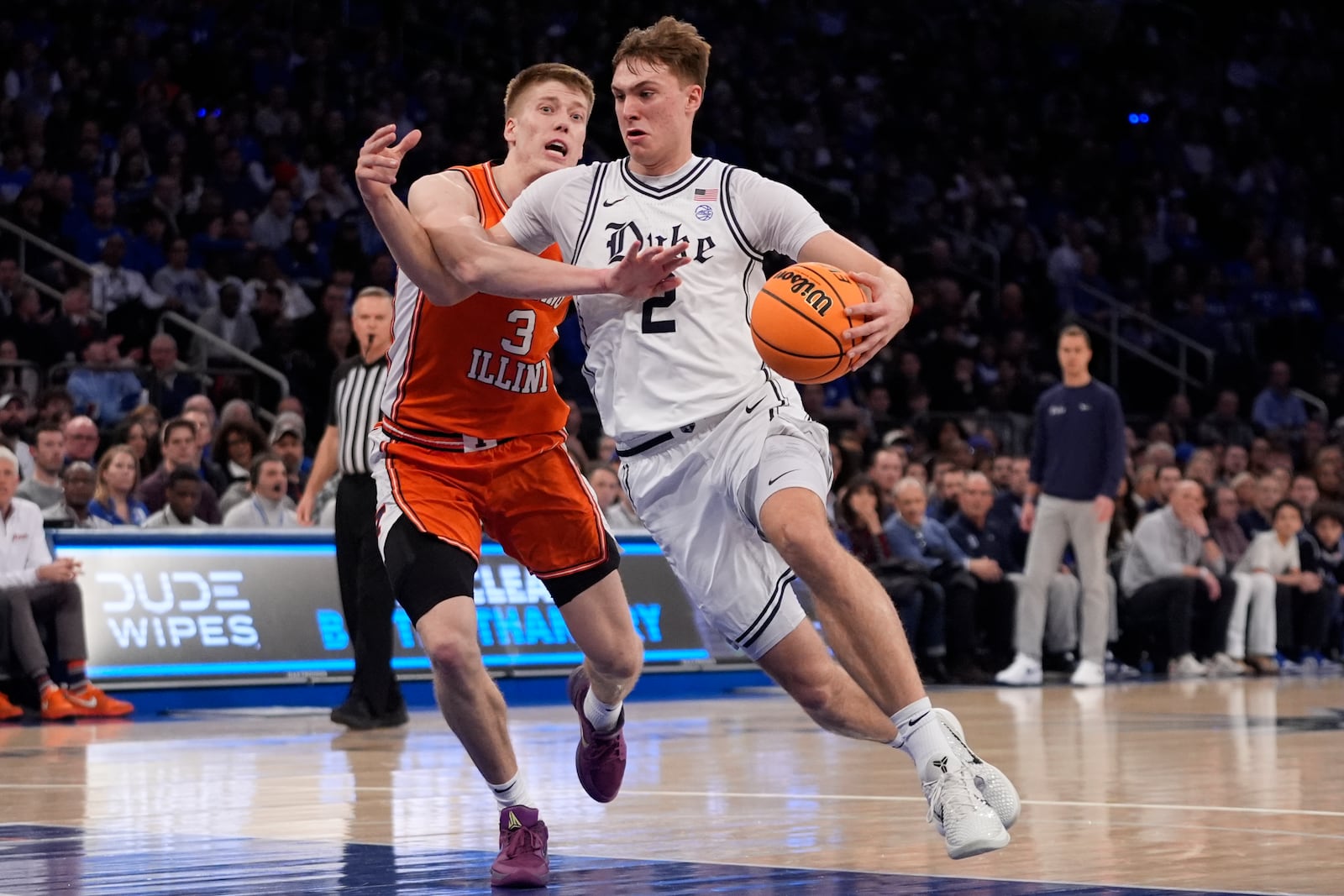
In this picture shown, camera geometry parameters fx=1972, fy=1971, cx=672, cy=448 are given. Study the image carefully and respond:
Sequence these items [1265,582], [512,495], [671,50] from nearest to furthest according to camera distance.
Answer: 1. [671,50]
2. [512,495]
3. [1265,582]

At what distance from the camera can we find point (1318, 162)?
1083 inches

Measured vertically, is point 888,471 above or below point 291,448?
below

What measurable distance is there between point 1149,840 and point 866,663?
135 centimetres

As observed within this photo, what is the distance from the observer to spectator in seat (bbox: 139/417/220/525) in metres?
12.6

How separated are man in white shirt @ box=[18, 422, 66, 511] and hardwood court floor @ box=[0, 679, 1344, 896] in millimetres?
1808

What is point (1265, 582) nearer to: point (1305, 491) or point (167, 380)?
point (1305, 491)

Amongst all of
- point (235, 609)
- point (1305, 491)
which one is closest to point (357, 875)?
point (235, 609)

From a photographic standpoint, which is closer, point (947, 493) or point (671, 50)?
point (671, 50)

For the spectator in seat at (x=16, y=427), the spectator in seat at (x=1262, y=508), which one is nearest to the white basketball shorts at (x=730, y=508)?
the spectator in seat at (x=16, y=427)

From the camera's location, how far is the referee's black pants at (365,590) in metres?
10.2

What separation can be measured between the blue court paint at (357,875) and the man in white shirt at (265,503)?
6532 millimetres

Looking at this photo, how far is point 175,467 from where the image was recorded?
12.6 meters

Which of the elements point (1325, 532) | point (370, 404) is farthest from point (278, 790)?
point (1325, 532)

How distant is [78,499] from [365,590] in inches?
108
